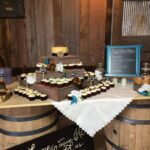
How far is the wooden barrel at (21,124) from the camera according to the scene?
5.12ft

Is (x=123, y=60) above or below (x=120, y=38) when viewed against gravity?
below

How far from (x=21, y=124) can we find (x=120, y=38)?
1.79m

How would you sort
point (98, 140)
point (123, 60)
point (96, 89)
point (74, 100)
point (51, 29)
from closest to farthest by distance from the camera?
point (74, 100), point (96, 89), point (123, 60), point (98, 140), point (51, 29)

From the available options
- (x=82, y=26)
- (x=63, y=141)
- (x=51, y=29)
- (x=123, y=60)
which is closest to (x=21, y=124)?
(x=63, y=141)

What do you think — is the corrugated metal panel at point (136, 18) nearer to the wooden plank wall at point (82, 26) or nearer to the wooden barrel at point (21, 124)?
the wooden plank wall at point (82, 26)

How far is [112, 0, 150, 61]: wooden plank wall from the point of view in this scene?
2.63 m

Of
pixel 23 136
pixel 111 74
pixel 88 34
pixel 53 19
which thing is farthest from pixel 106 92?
pixel 53 19

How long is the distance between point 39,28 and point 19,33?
0.27m

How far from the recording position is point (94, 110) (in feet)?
5.13

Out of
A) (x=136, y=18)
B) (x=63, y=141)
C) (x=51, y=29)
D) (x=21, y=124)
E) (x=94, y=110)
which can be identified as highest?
(x=136, y=18)

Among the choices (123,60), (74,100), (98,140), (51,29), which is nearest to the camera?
(74,100)

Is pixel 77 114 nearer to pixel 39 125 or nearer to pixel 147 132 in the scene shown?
pixel 39 125

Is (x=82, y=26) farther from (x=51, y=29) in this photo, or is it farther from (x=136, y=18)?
(x=136, y=18)

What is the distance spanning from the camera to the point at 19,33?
2.57 m
